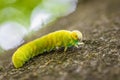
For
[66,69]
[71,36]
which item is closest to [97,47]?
[71,36]

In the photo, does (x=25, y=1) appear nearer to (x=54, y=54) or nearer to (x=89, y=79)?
(x=54, y=54)

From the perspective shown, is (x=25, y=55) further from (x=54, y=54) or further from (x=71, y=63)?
(x=71, y=63)

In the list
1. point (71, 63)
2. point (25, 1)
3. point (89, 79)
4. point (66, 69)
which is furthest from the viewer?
point (25, 1)

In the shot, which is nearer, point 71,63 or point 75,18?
point 71,63

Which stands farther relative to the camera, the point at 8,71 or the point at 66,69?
the point at 8,71

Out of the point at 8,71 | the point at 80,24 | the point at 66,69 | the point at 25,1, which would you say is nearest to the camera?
the point at 66,69

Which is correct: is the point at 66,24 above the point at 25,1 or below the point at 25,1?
below

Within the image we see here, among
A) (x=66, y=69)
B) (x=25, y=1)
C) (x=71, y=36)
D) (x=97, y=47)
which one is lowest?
(x=66, y=69)

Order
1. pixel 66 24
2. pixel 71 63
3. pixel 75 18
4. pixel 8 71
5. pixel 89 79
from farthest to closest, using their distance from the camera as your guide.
Result: pixel 75 18 < pixel 66 24 < pixel 8 71 < pixel 71 63 < pixel 89 79

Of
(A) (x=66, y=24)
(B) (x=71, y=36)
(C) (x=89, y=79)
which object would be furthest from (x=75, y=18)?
(C) (x=89, y=79)
